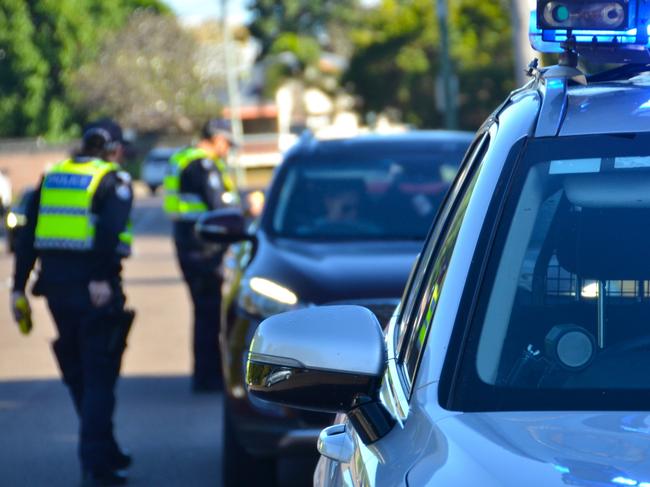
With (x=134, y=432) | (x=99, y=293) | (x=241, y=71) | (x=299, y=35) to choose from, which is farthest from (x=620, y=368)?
(x=299, y=35)

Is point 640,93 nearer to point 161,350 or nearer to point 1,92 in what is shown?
point 161,350

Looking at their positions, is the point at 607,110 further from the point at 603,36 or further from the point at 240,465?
the point at 240,465

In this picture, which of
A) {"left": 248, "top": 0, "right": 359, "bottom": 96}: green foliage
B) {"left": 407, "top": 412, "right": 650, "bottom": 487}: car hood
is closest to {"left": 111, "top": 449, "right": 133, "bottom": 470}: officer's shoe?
{"left": 407, "top": 412, "right": 650, "bottom": 487}: car hood

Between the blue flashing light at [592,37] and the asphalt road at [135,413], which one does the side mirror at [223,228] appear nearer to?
the asphalt road at [135,413]

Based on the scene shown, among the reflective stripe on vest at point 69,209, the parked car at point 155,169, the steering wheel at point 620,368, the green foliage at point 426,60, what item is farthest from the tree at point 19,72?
the steering wheel at point 620,368

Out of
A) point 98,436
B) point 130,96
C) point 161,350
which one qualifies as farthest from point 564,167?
point 130,96

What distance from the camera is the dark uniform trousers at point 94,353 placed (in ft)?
23.1

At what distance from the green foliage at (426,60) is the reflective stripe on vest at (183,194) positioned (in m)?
32.4

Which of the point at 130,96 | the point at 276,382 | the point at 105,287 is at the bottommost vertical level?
the point at 130,96

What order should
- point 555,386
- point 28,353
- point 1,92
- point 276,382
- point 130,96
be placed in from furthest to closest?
1. point 130,96
2. point 1,92
3. point 28,353
4. point 276,382
5. point 555,386

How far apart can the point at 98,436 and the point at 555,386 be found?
15.6 feet

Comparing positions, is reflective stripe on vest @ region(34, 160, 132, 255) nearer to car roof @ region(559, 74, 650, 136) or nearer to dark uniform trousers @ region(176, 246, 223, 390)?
dark uniform trousers @ region(176, 246, 223, 390)

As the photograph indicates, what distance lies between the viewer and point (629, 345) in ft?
8.87

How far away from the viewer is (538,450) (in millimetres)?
Result: 2262
